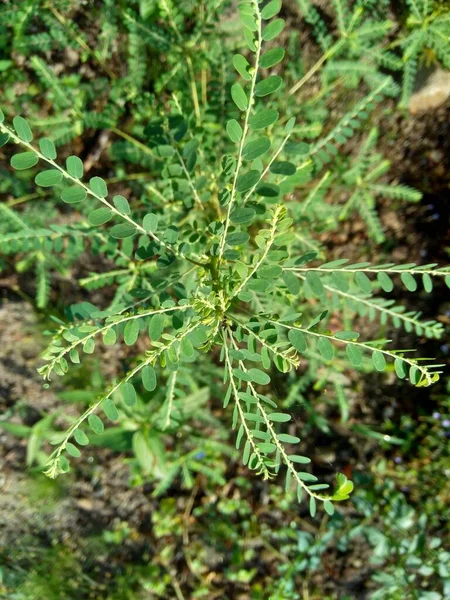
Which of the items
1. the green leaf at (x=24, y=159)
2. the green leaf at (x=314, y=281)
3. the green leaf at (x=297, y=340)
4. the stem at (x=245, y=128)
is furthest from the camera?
the green leaf at (x=314, y=281)

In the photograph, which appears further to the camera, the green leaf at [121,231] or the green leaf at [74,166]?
the green leaf at [121,231]

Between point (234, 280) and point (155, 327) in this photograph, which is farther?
point (234, 280)

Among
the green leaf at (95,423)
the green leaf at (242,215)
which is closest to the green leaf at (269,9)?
the green leaf at (242,215)

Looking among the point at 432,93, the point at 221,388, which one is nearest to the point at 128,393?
the point at 221,388

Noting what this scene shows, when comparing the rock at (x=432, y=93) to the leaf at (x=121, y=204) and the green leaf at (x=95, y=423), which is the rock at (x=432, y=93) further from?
the green leaf at (x=95, y=423)

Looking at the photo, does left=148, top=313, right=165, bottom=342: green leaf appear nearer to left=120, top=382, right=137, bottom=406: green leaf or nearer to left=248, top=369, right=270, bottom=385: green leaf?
left=120, top=382, right=137, bottom=406: green leaf

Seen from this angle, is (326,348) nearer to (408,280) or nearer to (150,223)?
(408,280)

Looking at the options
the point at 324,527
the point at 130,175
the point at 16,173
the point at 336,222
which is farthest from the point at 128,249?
the point at 324,527

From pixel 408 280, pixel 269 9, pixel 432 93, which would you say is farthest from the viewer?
pixel 432 93
